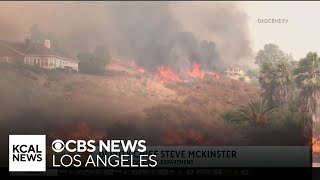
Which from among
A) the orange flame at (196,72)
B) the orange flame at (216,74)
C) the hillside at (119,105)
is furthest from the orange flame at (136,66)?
the orange flame at (216,74)

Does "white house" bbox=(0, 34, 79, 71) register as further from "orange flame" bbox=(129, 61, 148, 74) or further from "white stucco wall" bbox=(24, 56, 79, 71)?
"orange flame" bbox=(129, 61, 148, 74)

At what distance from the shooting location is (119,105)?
26.6ft

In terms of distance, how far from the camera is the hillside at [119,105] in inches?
313

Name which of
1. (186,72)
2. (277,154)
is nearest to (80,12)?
Result: (186,72)

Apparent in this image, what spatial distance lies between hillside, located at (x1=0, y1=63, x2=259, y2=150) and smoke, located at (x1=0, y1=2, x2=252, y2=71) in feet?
1.29

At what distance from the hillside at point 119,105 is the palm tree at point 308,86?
78 centimetres

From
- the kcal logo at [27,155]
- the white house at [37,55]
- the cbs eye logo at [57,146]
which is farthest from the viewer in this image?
the white house at [37,55]

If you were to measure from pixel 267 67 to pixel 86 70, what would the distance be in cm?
307

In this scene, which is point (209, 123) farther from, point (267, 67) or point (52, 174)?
point (52, 174)

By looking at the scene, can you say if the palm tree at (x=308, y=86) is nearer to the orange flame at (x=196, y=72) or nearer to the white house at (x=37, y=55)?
the orange flame at (x=196, y=72)

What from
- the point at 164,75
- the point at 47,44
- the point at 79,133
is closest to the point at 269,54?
the point at 164,75

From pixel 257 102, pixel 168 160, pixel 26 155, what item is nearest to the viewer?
pixel 26 155

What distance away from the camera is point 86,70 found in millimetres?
8086

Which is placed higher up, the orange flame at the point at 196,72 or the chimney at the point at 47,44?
the chimney at the point at 47,44
